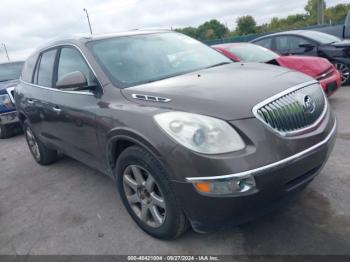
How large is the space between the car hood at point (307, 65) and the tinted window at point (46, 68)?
3.97m

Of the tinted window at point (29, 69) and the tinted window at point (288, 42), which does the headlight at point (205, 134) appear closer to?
the tinted window at point (29, 69)

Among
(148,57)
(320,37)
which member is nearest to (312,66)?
(320,37)

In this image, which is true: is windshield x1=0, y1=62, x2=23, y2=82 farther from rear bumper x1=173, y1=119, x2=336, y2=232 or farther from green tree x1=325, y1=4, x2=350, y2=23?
green tree x1=325, y1=4, x2=350, y2=23

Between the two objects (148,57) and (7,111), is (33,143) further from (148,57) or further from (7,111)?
(148,57)

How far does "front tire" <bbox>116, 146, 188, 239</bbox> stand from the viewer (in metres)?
2.54

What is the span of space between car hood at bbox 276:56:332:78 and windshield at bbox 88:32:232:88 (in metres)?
2.68

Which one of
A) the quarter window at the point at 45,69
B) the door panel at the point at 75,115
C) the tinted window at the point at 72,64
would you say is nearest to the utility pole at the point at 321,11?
the quarter window at the point at 45,69

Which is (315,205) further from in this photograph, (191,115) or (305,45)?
(305,45)

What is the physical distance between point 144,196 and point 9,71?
7573 mm

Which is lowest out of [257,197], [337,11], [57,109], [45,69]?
[337,11]

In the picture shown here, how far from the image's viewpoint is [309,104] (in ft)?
8.74

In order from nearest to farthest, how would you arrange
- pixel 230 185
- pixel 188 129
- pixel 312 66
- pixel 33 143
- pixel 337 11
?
1. pixel 230 185
2. pixel 188 129
3. pixel 33 143
4. pixel 312 66
5. pixel 337 11

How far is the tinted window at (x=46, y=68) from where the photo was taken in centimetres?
422

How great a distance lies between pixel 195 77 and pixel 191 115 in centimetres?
77
